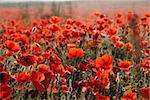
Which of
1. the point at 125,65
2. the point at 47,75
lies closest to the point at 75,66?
the point at 125,65

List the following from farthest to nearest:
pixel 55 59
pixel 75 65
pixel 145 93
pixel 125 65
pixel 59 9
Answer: pixel 59 9 < pixel 75 65 < pixel 125 65 < pixel 55 59 < pixel 145 93

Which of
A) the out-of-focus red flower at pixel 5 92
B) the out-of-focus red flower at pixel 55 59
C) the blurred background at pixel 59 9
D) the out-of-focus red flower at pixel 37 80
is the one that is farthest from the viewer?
the blurred background at pixel 59 9

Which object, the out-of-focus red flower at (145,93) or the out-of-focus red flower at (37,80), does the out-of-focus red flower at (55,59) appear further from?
the out-of-focus red flower at (145,93)

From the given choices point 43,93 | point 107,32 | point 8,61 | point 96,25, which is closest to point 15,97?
point 43,93

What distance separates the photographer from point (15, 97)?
2.05 m

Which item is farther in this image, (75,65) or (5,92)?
(75,65)

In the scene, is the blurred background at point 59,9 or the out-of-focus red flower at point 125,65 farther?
the blurred background at point 59,9

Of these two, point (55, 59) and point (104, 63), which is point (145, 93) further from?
point (55, 59)

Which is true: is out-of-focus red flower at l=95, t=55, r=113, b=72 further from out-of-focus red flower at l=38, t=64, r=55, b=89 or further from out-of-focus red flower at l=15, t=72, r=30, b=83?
out-of-focus red flower at l=15, t=72, r=30, b=83

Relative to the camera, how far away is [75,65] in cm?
265

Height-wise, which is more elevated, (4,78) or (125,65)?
(4,78)

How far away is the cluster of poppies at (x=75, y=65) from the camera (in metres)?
2.04

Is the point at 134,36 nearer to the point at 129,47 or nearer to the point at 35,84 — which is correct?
the point at 35,84

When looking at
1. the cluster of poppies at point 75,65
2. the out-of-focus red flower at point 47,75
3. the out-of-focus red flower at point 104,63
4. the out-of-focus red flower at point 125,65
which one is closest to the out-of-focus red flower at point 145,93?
the cluster of poppies at point 75,65
